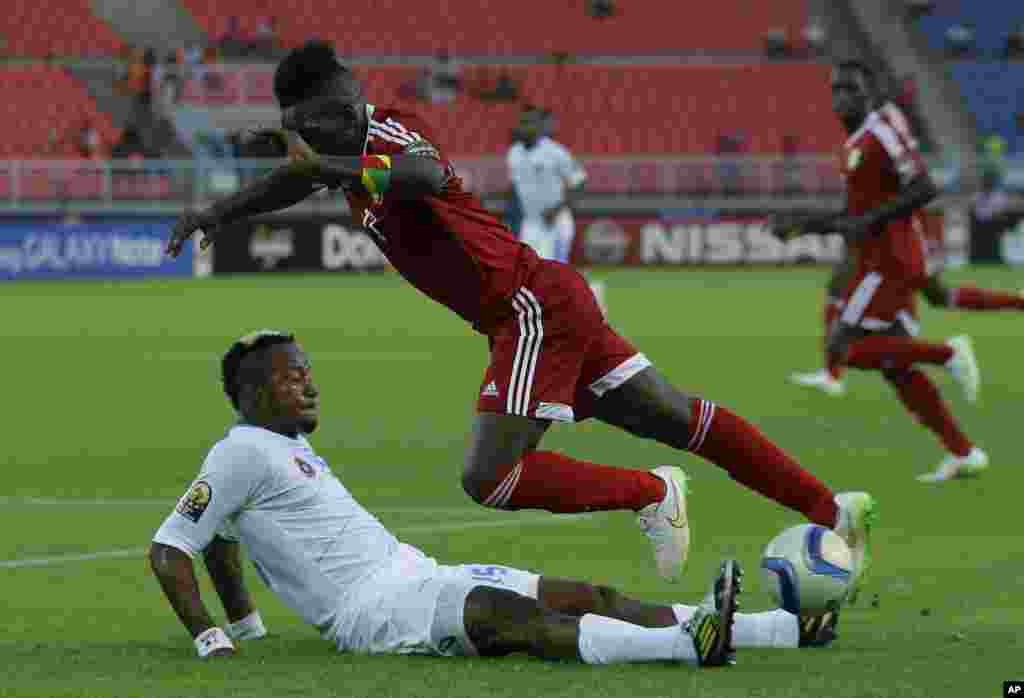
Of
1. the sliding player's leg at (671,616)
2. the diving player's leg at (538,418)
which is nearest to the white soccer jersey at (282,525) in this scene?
the sliding player's leg at (671,616)

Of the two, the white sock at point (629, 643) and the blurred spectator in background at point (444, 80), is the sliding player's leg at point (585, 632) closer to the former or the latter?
the white sock at point (629, 643)

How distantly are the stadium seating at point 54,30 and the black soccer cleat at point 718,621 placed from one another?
36.1 meters

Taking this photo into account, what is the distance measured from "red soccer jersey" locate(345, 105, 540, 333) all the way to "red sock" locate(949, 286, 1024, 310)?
7.36 meters

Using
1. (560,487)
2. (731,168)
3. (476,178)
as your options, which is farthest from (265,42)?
(560,487)

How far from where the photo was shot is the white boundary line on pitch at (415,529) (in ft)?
30.5

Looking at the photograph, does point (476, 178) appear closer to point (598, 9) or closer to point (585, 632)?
point (598, 9)

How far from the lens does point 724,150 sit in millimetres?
42281

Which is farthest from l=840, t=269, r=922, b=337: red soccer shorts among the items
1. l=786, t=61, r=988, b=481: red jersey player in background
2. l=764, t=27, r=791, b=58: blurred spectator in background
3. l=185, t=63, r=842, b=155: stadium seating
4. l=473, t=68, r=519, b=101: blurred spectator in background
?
l=764, t=27, r=791, b=58: blurred spectator in background

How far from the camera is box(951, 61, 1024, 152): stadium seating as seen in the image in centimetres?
4588

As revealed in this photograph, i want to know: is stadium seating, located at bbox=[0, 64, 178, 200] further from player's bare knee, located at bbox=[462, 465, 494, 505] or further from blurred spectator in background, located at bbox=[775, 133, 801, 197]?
player's bare knee, located at bbox=[462, 465, 494, 505]

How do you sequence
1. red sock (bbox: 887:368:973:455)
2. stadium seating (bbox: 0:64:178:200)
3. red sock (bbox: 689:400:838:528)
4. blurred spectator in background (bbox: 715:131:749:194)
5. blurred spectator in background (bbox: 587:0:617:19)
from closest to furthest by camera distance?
red sock (bbox: 689:400:838:528)
red sock (bbox: 887:368:973:455)
stadium seating (bbox: 0:64:178:200)
blurred spectator in background (bbox: 715:131:749:194)
blurred spectator in background (bbox: 587:0:617:19)

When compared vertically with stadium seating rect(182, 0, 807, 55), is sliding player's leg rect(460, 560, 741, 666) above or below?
below

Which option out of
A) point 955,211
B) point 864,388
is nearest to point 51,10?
point 955,211

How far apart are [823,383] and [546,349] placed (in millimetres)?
10629
